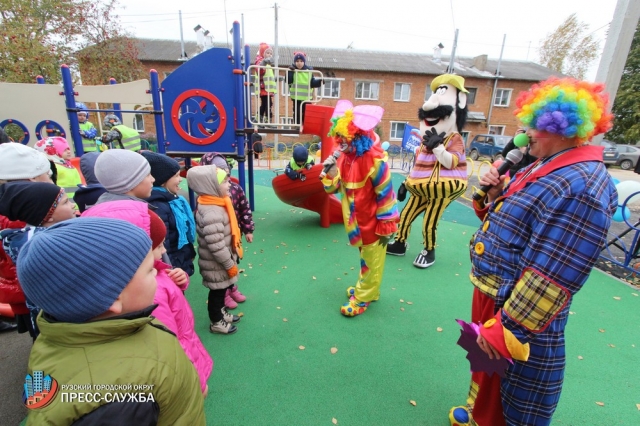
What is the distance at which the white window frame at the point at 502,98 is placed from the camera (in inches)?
944

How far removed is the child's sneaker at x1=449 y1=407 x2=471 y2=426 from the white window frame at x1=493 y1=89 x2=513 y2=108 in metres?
26.8

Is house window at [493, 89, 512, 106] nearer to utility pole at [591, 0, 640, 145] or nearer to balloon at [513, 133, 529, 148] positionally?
utility pole at [591, 0, 640, 145]

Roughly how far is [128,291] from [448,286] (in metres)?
3.61

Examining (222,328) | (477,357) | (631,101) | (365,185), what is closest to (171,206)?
(222,328)

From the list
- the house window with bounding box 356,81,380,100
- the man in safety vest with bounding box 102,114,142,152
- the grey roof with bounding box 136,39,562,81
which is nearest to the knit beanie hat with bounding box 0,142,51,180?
the man in safety vest with bounding box 102,114,142,152

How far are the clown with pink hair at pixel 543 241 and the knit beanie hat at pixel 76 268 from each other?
1351mm

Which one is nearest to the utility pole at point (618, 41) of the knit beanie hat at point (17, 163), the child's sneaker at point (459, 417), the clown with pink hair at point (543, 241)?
the clown with pink hair at point (543, 241)

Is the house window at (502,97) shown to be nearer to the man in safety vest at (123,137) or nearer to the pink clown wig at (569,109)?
the man in safety vest at (123,137)

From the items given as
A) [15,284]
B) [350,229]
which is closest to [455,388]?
[350,229]

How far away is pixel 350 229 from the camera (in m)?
2.91

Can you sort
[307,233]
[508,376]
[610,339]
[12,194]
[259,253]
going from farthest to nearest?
[307,233], [259,253], [610,339], [12,194], [508,376]

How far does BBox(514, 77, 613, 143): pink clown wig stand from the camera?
4.01ft

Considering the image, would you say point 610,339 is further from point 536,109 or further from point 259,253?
point 259,253

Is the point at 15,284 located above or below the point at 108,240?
below
